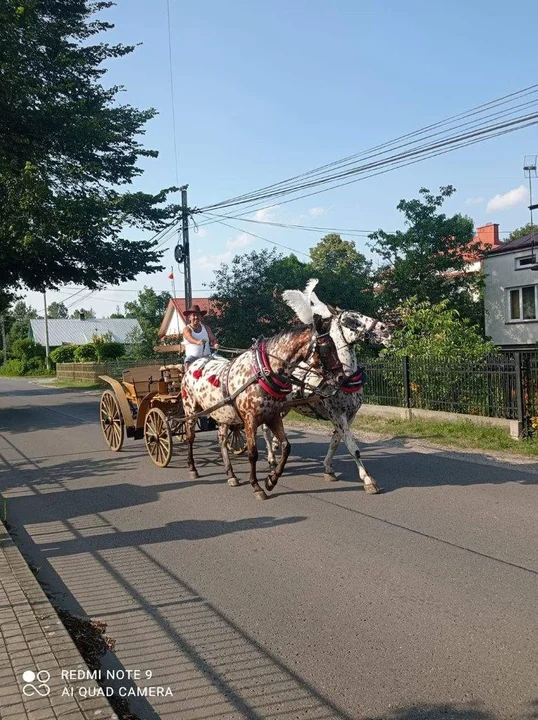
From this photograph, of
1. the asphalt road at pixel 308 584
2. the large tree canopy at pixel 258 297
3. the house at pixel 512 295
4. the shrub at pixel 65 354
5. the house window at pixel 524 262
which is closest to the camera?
the asphalt road at pixel 308 584

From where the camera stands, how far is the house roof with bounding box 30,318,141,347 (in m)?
83.3

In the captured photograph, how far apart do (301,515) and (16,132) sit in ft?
60.5

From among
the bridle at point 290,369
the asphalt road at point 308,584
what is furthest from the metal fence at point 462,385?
the bridle at point 290,369

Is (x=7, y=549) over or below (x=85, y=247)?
below

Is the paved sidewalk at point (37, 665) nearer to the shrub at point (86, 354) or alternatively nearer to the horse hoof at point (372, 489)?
the horse hoof at point (372, 489)

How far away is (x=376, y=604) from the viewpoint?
525 centimetres

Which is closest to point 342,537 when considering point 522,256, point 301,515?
point 301,515

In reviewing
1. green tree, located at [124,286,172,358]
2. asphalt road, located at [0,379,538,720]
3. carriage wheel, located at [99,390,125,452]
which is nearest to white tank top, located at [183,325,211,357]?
asphalt road, located at [0,379,538,720]

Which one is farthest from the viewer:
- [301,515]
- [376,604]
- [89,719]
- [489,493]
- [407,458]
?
[407,458]

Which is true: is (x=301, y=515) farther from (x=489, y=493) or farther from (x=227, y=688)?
(x=227, y=688)

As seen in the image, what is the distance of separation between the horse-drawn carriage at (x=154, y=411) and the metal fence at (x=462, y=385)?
17.1 ft

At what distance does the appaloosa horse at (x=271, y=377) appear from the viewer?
8344 mm

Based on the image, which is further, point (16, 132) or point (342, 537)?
point (16, 132)

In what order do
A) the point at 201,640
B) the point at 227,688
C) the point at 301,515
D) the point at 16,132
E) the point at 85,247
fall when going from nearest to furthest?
the point at 227,688 → the point at 201,640 → the point at 301,515 → the point at 16,132 → the point at 85,247
